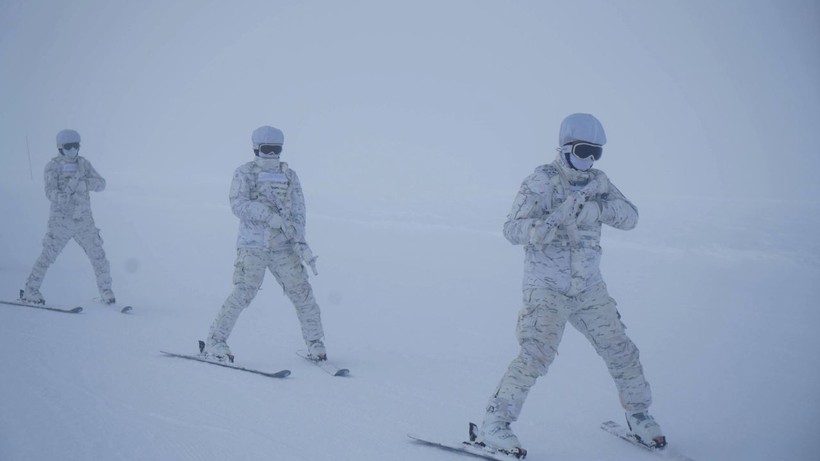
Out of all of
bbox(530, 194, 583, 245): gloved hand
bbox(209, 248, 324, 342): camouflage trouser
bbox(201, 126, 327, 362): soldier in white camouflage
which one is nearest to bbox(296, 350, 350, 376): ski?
bbox(201, 126, 327, 362): soldier in white camouflage

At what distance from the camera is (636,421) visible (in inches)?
Result: 167

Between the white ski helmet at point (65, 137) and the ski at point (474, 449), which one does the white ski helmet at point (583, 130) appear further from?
the white ski helmet at point (65, 137)

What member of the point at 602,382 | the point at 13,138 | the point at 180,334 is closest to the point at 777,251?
the point at 602,382

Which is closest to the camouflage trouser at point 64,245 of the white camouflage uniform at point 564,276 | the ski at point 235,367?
the ski at point 235,367

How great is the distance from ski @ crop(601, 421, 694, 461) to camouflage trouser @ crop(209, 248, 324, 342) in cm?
311

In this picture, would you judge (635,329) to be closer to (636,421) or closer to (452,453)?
(636,421)

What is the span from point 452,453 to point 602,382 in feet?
8.64

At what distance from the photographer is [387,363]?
6590 millimetres

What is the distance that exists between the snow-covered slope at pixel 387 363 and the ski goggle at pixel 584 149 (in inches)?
82.3

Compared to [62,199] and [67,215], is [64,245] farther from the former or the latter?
[62,199]

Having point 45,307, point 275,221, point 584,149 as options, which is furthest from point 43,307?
point 584,149

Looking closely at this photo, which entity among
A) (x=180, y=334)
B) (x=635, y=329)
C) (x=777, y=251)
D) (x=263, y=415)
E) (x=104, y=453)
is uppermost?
(x=777, y=251)

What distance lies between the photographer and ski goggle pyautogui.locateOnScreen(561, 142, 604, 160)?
4.16 meters

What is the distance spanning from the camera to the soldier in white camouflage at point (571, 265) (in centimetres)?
404
